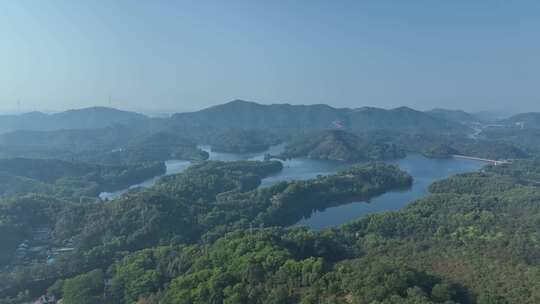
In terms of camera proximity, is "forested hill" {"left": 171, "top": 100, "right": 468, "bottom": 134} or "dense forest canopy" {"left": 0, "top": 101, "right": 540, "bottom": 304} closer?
"dense forest canopy" {"left": 0, "top": 101, "right": 540, "bottom": 304}

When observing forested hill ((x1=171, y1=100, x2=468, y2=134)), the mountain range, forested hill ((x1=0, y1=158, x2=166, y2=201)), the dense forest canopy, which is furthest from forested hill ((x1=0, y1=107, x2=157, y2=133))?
the dense forest canopy

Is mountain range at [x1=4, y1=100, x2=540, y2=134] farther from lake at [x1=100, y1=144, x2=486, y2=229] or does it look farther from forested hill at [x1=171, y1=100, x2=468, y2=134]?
lake at [x1=100, y1=144, x2=486, y2=229]

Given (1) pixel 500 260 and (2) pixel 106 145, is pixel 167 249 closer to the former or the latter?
→ (1) pixel 500 260

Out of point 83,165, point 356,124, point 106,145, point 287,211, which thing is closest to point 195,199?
point 287,211

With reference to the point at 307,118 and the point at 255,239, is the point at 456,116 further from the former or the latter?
the point at 255,239

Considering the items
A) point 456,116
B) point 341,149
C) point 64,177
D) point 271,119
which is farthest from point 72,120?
point 456,116

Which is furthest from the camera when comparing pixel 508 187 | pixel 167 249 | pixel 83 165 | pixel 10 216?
pixel 83 165

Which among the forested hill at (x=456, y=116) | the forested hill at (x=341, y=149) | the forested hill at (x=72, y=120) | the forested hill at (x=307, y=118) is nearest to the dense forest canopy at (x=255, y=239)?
the forested hill at (x=341, y=149)
